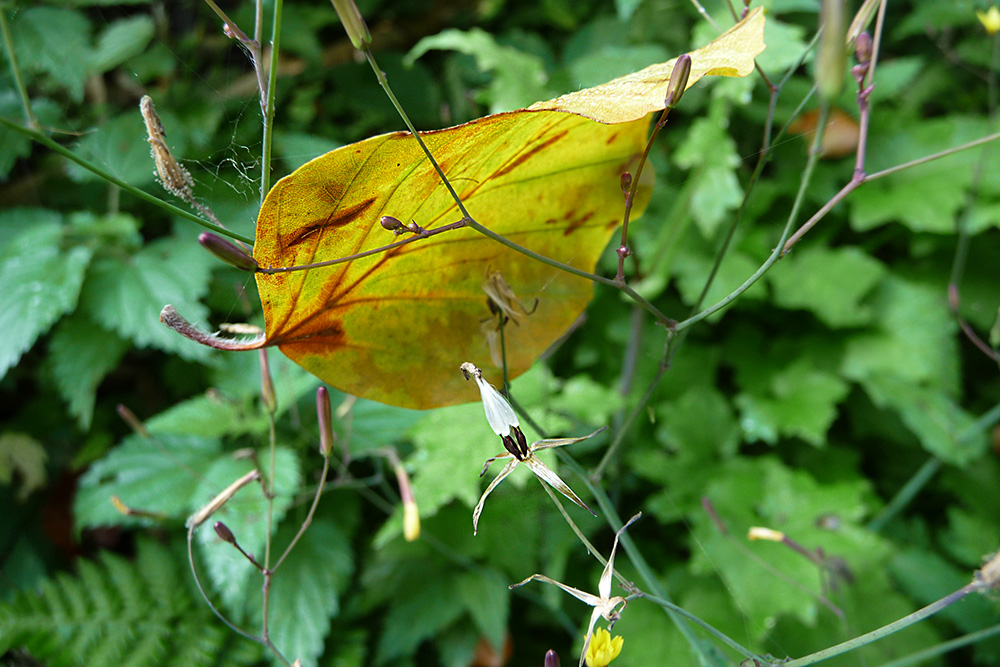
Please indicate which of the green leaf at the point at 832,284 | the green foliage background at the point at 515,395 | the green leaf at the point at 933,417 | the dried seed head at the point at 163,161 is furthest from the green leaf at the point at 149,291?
the green leaf at the point at 933,417

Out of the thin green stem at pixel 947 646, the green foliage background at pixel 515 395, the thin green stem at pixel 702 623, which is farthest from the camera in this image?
the green foliage background at pixel 515 395

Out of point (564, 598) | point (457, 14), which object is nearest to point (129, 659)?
point (564, 598)

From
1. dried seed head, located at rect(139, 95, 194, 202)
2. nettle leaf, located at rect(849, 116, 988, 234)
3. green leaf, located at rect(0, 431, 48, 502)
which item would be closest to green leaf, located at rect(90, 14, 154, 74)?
green leaf, located at rect(0, 431, 48, 502)

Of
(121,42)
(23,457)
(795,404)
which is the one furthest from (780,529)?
(121,42)

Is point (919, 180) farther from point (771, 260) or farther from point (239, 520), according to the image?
point (239, 520)

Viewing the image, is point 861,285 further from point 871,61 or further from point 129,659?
point 129,659

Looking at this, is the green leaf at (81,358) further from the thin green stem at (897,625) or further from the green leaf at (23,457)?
the thin green stem at (897,625)
